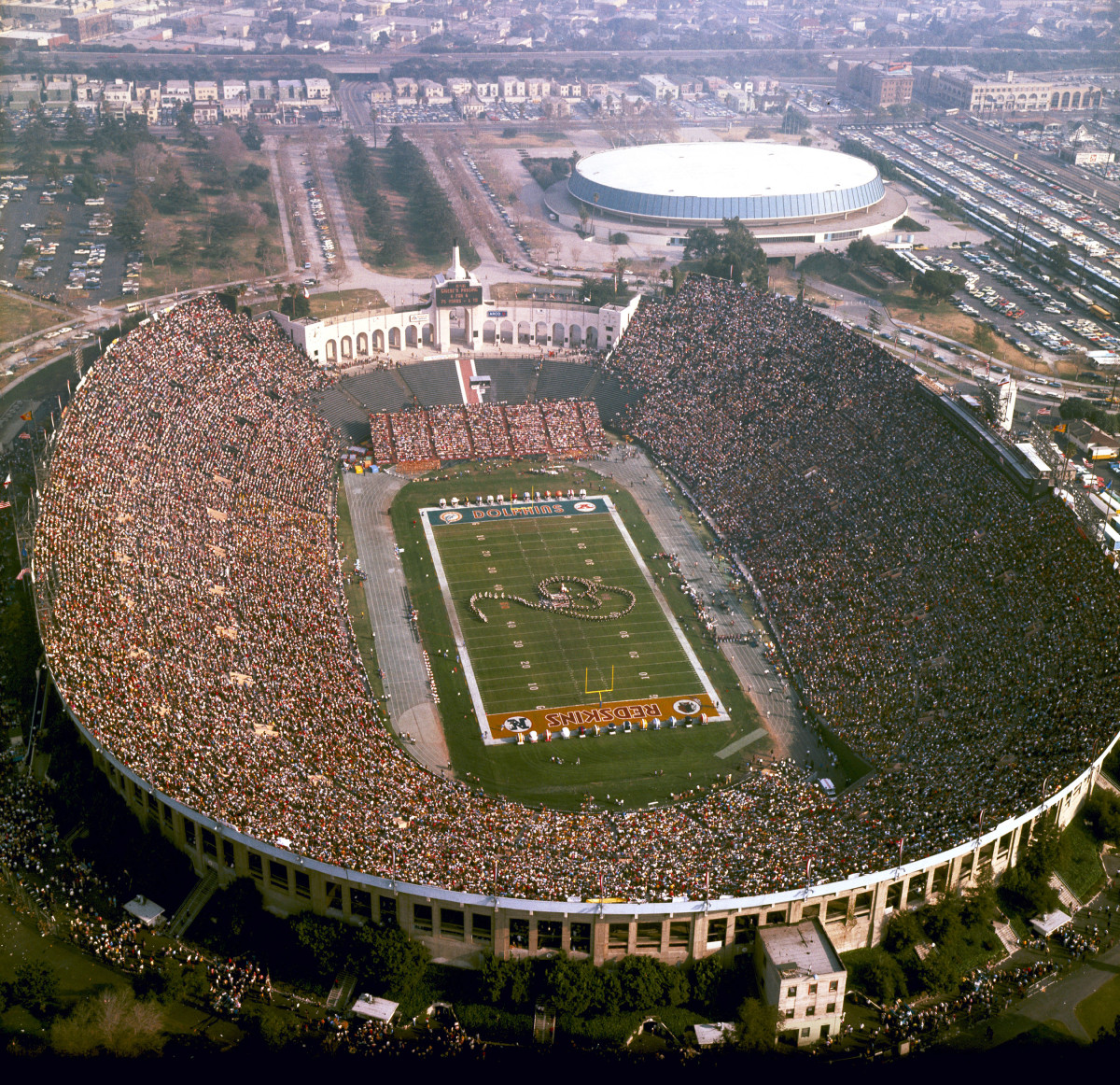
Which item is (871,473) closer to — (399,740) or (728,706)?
(728,706)

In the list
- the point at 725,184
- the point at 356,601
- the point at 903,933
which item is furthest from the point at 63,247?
the point at 903,933

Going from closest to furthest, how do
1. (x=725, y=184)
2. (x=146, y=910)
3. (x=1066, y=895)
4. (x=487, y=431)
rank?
(x=146, y=910)
(x=1066, y=895)
(x=487, y=431)
(x=725, y=184)

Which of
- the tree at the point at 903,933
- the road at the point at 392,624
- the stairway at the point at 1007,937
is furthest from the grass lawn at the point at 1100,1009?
the road at the point at 392,624

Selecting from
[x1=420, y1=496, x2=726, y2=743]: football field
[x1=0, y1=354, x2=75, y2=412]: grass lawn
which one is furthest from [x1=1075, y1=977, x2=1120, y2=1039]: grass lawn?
[x1=0, y1=354, x2=75, y2=412]: grass lawn

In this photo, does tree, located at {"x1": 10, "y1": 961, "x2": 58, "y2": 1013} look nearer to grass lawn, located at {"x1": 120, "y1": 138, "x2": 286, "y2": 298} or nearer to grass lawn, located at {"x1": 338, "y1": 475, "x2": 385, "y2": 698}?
grass lawn, located at {"x1": 338, "y1": 475, "x2": 385, "y2": 698}

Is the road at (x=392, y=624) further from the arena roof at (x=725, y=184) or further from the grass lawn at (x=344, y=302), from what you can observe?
the arena roof at (x=725, y=184)

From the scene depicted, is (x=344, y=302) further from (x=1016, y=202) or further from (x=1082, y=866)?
(x=1082, y=866)
